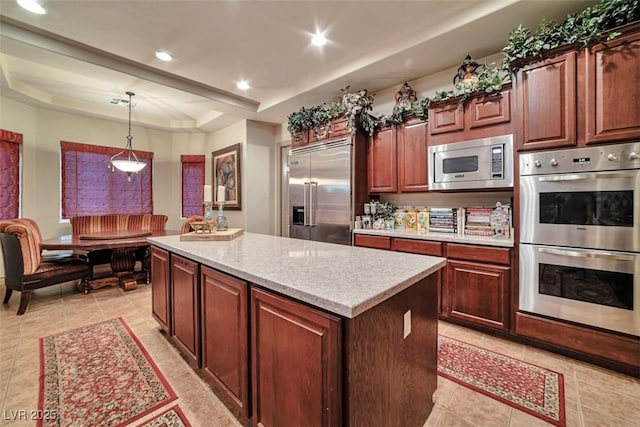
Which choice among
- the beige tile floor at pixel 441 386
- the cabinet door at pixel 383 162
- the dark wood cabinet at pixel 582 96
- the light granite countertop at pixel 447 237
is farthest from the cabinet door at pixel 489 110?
the beige tile floor at pixel 441 386

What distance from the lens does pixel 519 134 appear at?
2.22m

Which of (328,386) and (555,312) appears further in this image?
(555,312)

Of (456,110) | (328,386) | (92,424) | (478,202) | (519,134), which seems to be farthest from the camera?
(478,202)

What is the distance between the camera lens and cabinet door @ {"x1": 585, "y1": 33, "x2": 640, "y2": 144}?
1.76 metres

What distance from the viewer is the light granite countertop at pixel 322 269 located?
95 cm

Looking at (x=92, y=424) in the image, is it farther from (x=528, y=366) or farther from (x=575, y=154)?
(x=575, y=154)

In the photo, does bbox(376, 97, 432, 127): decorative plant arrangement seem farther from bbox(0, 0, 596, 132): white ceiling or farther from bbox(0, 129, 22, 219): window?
bbox(0, 129, 22, 219): window

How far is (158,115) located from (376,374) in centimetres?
603

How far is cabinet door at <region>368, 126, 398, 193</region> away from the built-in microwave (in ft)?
1.53

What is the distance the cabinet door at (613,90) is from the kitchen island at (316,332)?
5.30 feet

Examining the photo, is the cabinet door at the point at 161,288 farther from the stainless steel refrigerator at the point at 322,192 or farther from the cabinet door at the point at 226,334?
the stainless steel refrigerator at the point at 322,192

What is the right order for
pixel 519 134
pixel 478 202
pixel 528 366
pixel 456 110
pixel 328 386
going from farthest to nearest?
pixel 478 202, pixel 456 110, pixel 519 134, pixel 528 366, pixel 328 386

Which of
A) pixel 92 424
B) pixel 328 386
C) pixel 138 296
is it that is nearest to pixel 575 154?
pixel 328 386

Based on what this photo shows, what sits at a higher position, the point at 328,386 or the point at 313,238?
the point at 313,238
